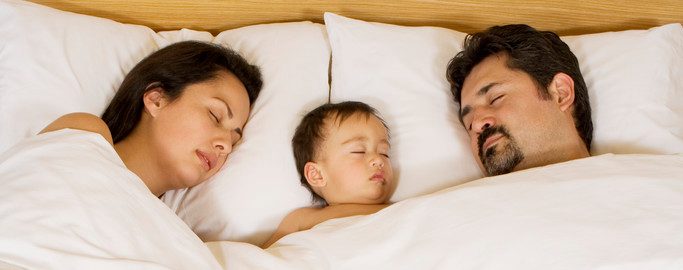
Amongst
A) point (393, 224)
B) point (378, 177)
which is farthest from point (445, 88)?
point (393, 224)

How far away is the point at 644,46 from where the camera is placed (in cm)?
199

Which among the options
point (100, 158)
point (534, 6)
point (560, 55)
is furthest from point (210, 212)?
point (534, 6)

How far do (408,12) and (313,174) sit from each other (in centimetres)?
63

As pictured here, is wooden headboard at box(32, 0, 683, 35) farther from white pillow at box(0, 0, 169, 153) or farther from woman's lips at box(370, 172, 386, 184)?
woman's lips at box(370, 172, 386, 184)

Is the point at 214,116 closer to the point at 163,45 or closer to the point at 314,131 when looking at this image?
the point at 314,131

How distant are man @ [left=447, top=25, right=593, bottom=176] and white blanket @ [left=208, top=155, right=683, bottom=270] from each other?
168mm

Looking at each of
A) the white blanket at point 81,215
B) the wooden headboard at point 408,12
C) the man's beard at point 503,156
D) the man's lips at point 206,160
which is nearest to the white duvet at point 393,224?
the white blanket at point 81,215

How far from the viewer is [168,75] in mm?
1844

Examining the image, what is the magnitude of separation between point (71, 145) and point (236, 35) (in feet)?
2.36

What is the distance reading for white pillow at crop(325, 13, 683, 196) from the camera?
1865mm

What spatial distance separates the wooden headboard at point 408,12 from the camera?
2096mm

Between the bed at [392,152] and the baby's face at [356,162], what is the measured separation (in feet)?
0.23

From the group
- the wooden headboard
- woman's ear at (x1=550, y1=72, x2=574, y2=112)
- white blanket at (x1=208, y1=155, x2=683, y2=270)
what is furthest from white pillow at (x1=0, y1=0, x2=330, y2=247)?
woman's ear at (x1=550, y1=72, x2=574, y2=112)

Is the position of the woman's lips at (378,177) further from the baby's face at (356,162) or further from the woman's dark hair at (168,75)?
the woman's dark hair at (168,75)
